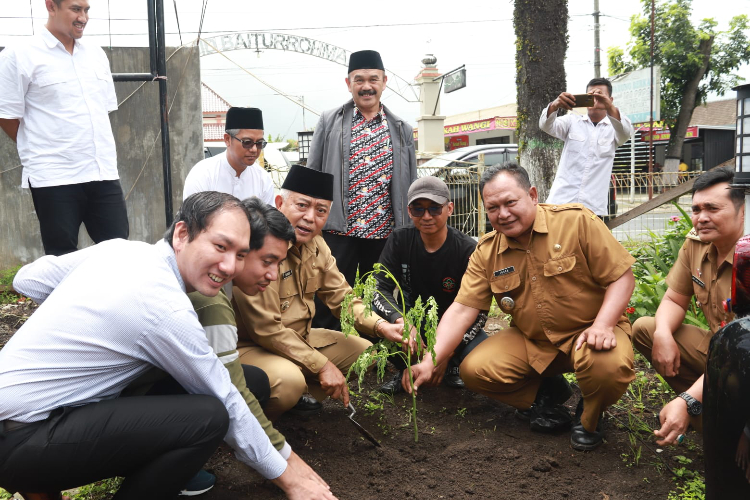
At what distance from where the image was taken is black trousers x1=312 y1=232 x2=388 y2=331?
402 cm

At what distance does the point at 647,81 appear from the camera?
16.8 meters

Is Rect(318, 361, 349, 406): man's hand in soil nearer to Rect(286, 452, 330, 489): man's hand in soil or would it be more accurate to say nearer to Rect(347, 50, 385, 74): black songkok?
Rect(286, 452, 330, 489): man's hand in soil

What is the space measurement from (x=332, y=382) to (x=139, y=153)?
13.7 feet

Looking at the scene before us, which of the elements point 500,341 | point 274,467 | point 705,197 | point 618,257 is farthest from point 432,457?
point 705,197

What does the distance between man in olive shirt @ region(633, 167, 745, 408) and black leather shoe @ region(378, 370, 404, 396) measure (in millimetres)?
1329

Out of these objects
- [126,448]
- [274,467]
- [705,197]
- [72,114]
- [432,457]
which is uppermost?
[72,114]

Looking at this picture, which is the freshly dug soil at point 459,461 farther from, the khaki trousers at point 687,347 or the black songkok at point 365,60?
the black songkok at point 365,60

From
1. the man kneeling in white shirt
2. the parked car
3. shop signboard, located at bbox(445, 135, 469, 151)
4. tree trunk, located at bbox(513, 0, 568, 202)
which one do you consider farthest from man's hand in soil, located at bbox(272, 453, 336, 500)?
shop signboard, located at bbox(445, 135, 469, 151)

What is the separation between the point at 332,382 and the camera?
2.85 m

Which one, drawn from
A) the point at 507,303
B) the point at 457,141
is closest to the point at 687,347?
the point at 507,303

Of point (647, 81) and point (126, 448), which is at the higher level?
point (647, 81)

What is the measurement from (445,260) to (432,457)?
1310mm

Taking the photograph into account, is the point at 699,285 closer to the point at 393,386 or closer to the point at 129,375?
the point at 393,386

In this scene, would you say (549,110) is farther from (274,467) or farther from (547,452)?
(274,467)
